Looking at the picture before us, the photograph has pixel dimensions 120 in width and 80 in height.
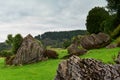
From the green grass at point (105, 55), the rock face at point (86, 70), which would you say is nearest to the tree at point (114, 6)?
the green grass at point (105, 55)

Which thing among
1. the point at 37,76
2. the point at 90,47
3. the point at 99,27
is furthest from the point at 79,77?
the point at 99,27

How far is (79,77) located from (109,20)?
60.5 meters

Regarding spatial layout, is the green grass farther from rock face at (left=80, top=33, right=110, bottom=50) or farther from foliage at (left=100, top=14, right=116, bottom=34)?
foliage at (left=100, top=14, right=116, bottom=34)

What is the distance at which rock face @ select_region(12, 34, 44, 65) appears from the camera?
5122cm

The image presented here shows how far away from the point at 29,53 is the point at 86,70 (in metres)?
33.7

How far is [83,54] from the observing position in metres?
52.6

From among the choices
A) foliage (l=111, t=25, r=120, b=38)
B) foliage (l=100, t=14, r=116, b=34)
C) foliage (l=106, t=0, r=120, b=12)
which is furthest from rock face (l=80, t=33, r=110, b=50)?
foliage (l=100, t=14, r=116, b=34)

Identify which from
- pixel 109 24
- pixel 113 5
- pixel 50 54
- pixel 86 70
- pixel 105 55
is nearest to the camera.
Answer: pixel 86 70

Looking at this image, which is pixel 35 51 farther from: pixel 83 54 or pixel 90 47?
pixel 90 47

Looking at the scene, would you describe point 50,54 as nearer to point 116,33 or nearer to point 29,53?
point 29,53

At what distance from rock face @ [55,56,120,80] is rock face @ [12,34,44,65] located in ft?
104

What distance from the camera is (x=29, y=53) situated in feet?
171

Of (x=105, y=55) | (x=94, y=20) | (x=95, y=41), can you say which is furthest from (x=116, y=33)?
→ (x=105, y=55)

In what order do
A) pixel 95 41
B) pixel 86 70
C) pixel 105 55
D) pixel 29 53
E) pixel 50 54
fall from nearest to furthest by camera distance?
pixel 86 70
pixel 105 55
pixel 29 53
pixel 50 54
pixel 95 41
